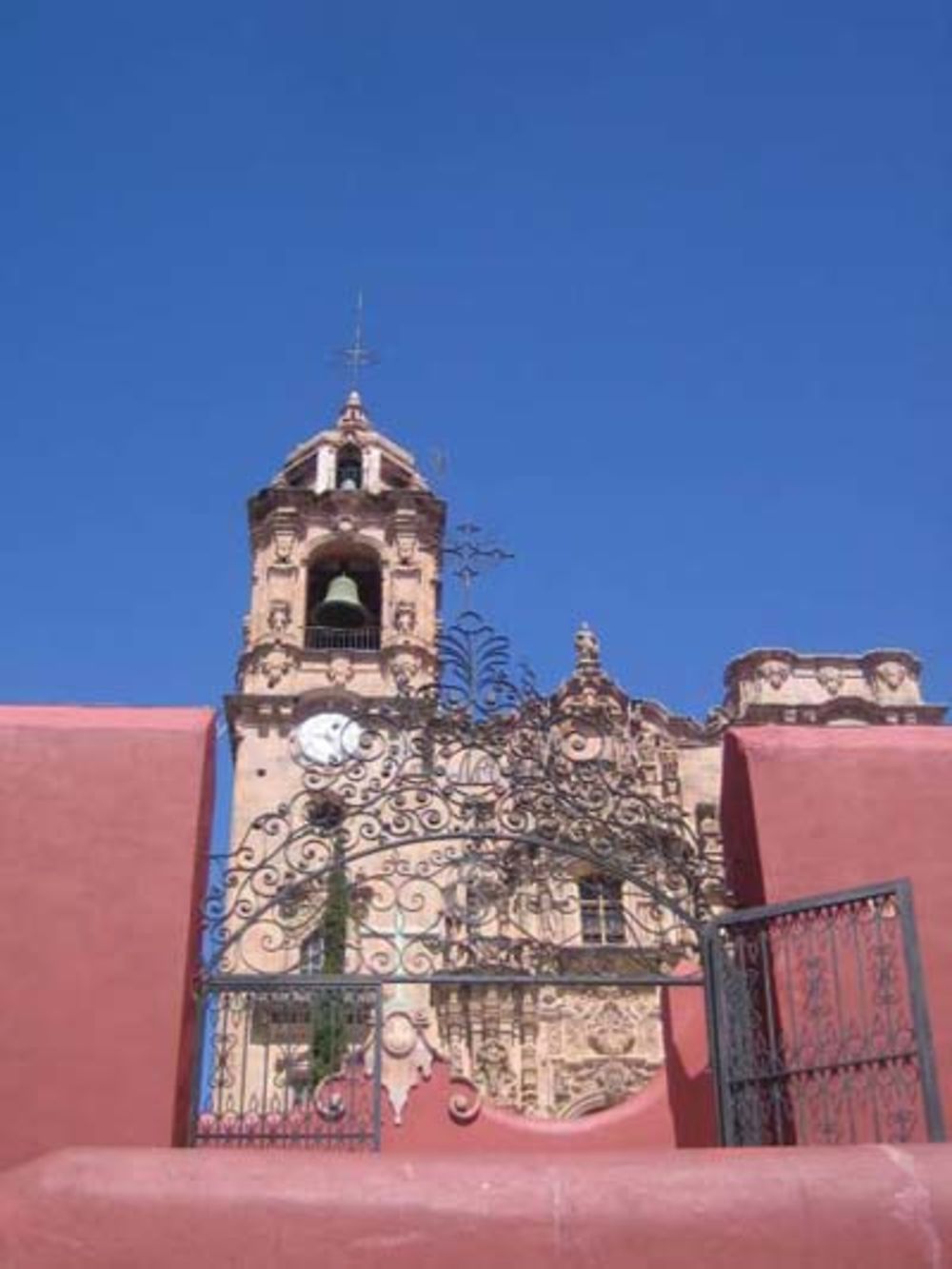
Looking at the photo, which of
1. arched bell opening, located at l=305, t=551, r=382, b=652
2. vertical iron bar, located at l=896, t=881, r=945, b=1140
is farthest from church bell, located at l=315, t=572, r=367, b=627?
vertical iron bar, located at l=896, t=881, r=945, b=1140

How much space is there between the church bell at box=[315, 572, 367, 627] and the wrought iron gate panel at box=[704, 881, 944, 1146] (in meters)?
15.9

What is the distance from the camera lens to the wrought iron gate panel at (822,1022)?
22.4 feet

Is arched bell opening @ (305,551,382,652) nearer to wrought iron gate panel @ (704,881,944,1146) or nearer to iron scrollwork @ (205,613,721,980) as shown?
iron scrollwork @ (205,613,721,980)

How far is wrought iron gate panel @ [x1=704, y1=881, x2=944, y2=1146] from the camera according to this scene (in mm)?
6824

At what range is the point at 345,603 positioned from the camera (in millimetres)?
23078

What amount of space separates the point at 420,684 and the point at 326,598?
9.01 ft

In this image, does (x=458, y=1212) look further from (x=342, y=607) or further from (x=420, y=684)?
(x=342, y=607)

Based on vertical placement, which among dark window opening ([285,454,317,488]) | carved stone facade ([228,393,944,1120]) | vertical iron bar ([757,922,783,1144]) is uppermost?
dark window opening ([285,454,317,488])

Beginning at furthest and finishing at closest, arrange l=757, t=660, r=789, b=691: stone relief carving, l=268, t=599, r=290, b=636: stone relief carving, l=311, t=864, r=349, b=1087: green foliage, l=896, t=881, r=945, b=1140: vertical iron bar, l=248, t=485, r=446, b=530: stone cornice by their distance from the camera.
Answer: l=248, t=485, r=446, b=530: stone cornice
l=757, t=660, r=789, b=691: stone relief carving
l=268, t=599, r=290, b=636: stone relief carving
l=311, t=864, r=349, b=1087: green foliage
l=896, t=881, r=945, b=1140: vertical iron bar

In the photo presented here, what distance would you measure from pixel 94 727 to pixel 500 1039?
12463 millimetres

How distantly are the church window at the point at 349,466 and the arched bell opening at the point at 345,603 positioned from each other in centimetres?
194

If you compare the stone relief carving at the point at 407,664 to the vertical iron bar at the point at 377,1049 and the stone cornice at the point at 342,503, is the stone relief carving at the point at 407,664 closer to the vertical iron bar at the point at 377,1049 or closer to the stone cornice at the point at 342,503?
the stone cornice at the point at 342,503

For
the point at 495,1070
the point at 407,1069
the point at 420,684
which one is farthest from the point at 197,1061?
the point at 420,684

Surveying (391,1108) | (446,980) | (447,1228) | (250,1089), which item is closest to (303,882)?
(446,980)
